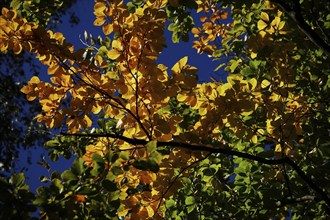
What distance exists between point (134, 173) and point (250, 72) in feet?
4.61

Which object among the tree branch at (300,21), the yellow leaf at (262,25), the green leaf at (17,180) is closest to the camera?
the green leaf at (17,180)

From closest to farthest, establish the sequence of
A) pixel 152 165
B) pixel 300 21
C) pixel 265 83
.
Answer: pixel 152 165
pixel 300 21
pixel 265 83

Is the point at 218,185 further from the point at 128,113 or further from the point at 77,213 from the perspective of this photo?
the point at 77,213

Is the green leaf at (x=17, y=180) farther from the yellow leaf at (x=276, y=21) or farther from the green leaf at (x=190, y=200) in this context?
the yellow leaf at (x=276, y=21)

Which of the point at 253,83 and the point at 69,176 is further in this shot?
the point at 253,83

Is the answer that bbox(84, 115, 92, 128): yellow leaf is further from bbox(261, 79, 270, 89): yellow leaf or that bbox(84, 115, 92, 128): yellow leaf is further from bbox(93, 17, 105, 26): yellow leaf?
bbox(261, 79, 270, 89): yellow leaf

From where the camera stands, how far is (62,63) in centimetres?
310

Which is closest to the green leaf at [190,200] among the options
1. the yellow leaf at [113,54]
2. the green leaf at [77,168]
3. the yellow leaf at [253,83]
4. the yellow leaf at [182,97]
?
the yellow leaf at [182,97]

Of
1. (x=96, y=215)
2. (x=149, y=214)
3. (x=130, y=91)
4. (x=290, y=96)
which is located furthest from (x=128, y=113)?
(x=290, y=96)

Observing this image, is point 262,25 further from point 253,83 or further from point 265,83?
point 253,83

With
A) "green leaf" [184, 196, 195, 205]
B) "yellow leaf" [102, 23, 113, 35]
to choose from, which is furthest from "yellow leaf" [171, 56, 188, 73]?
"green leaf" [184, 196, 195, 205]

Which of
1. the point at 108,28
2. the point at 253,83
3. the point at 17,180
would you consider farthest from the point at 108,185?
the point at 253,83

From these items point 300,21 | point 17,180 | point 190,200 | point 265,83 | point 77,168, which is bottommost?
point 17,180

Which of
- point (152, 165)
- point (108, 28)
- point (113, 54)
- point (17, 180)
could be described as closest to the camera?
point (17, 180)
